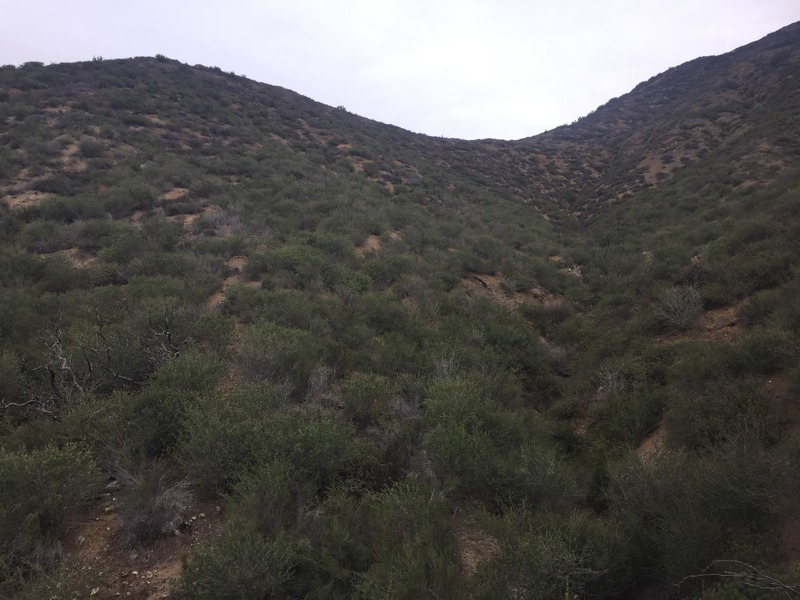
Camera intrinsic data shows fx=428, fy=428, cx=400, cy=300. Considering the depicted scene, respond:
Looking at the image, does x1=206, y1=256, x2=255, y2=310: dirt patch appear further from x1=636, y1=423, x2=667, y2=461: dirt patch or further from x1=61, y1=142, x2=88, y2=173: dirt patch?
x1=61, y1=142, x2=88, y2=173: dirt patch

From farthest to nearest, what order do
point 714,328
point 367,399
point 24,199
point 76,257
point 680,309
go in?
point 24,199, point 76,257, point 680,309, point 714,328, point 367,399

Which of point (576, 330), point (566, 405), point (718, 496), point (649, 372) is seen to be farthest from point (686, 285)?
point (718, 496)

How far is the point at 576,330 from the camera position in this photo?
1052cm

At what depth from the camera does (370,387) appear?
6191mm

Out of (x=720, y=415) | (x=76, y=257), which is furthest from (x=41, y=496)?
(x=76, y=257)

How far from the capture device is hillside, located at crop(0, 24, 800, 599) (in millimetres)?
3623

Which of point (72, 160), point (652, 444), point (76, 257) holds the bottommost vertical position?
point (652, 444)

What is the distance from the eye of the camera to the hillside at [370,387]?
3.62 meters

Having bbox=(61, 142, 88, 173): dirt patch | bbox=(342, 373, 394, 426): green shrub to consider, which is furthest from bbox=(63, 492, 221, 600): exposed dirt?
bbox=(61, 142, 88, 173): dirt patch

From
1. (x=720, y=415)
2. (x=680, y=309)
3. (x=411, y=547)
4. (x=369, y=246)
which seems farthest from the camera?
(x=369, y=246)

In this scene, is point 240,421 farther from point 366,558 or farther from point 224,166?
point 224,166

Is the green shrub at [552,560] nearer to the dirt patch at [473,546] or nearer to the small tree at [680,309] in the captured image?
the dirt patch at [473,546]

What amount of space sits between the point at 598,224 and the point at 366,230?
12280 millimetres

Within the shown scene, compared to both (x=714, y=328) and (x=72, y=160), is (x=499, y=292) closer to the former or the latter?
(x=714, y=328)
